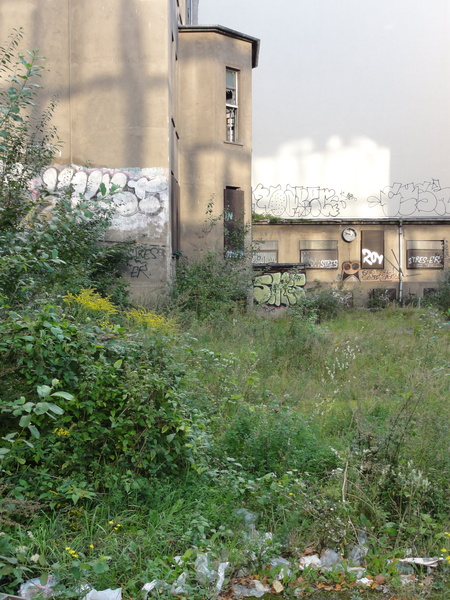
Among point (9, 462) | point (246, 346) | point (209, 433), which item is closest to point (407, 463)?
point (209, 433)

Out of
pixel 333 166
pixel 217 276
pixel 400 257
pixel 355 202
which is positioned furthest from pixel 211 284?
pixel 333 166

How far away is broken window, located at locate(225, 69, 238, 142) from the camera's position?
16.9 metres

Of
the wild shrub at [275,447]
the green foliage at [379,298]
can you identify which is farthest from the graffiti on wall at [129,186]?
the green foliage at [379,298]

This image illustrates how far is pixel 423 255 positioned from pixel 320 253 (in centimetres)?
397

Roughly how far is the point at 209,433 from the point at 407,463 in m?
1.65

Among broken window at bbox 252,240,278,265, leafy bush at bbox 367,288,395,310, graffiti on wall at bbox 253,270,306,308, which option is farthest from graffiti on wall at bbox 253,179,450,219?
graffiti on wall at bbox 253,270,306,308

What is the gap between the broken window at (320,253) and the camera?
21688mm

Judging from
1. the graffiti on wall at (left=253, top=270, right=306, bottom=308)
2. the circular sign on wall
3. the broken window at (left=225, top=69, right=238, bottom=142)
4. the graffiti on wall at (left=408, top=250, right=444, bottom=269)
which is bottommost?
the graffiti on wall at (left=253, top=270, right=306, bottom=308)

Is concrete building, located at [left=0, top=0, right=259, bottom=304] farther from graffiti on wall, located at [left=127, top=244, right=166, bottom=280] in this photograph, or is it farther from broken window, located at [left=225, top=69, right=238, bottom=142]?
broken window, located at [left=225, top=69, right=238, bottom=142]

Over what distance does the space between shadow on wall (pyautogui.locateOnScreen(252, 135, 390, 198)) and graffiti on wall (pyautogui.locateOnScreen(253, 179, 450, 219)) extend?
38 cm

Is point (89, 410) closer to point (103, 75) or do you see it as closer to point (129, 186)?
point (129, 186)

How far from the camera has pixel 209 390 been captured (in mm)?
5930

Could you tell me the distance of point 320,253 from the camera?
856 inches

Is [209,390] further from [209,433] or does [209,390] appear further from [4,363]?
A: [4,363]
